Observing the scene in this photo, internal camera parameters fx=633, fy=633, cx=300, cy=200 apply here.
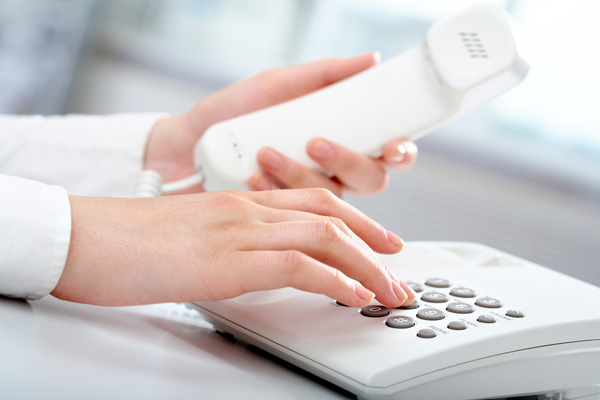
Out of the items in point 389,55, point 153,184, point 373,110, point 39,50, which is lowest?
point 153,184

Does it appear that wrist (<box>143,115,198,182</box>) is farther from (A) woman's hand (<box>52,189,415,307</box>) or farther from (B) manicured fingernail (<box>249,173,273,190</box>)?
(A) woman's hand (<box>52,189,415,307</box>)

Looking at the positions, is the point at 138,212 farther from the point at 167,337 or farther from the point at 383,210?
the point at 383,210

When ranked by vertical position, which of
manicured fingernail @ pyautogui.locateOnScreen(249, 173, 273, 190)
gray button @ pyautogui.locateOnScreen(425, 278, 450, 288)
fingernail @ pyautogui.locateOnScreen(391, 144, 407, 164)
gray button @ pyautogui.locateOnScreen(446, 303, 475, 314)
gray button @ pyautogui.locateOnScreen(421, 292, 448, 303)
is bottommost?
gray button @ pyautogui.locateOnScreen(446, 303, 475, 314)

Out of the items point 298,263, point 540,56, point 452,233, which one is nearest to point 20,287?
point 298,263

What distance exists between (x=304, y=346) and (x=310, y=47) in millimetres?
2169

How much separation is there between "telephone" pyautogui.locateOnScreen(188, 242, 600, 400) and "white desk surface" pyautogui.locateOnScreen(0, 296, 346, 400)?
0.03 meters

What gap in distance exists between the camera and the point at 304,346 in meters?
0.42

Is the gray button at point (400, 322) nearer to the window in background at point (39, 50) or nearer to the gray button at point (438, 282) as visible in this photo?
the gray button at point (438, 282)

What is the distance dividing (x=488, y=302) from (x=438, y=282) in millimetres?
65

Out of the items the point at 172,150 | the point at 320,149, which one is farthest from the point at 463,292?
the point at 172,150

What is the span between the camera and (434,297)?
48cm

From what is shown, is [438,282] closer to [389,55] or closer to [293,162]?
Answer: [293,162]

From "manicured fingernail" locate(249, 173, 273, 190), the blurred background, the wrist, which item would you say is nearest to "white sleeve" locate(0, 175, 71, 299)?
"manicured fingernail" locate(249, 173, 273, 190)

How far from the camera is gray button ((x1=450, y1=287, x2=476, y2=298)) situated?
489mm
